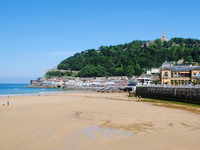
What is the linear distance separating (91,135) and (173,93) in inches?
956

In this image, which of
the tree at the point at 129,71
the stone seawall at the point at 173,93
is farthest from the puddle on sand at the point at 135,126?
the tree at the point at 129,71

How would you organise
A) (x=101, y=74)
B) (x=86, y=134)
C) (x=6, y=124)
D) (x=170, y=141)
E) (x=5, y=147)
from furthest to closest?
1. (x=101, y=74)
2. (x=6, y=124)
3. (x=86, y=134)
4. (x=170, y=141)
5. (x=5, y=147)

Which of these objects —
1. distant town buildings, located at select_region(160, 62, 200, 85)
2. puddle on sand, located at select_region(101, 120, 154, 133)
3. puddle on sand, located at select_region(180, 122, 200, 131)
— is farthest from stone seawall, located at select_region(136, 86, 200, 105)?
distant town buildings, located at select_region(160, 62, 200, 85)

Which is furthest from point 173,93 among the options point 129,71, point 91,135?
point 129,71

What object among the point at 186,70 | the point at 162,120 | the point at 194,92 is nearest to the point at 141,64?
the point at 186,70

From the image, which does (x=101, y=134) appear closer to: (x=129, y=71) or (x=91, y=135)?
(x=91, y=135)

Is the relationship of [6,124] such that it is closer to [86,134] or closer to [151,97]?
[86,134]

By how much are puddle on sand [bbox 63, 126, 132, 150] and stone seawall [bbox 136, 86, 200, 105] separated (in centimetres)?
1864

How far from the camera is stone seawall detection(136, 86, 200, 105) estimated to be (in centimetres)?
2989

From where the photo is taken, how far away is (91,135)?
13.5m

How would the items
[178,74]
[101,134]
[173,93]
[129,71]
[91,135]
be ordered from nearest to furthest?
[91,135] < [101,134] < [173,93] < [178,74] < [129,71]

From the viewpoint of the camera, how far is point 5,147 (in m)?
11.4

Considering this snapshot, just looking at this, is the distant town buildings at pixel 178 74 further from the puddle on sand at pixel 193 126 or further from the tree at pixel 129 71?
the tree at pixel 129 71

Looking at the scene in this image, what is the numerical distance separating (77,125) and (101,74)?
133008 millimetres
